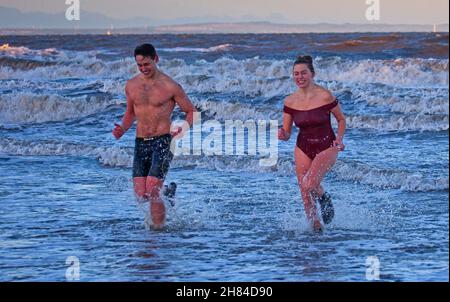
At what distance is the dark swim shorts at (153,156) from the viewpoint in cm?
960

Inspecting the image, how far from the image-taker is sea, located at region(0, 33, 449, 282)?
331 inches

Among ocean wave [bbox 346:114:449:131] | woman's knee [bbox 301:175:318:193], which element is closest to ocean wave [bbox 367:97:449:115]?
ocean wave [bbox 346:114:449:131]

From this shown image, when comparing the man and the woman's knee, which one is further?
the man

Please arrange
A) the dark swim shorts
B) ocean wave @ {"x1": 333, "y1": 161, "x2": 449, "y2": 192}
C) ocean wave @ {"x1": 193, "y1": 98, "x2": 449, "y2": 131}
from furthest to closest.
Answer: ocean wave @ {"x1": 193, "y1": 98, "x2": 449, "y2": 131}
ocean wave @ {"x1": 333, "y1": 161, "x2": 449, "y2": 192}
the dark swim shorts

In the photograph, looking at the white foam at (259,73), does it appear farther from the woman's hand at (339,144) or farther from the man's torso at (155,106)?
the woman's hand at (339,144)

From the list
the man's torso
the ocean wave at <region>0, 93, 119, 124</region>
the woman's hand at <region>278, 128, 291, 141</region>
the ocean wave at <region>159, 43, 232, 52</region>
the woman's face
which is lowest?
the ocean wave at <region>0, 93, 119, 124</region>

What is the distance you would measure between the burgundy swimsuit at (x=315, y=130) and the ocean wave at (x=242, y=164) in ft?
10.6

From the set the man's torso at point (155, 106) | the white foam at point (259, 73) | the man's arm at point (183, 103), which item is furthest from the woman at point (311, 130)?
the white foam at point (259, 73)

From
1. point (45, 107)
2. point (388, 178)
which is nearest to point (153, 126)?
point (388, 178)

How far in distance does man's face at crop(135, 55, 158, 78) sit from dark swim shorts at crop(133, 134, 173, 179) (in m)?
0.60

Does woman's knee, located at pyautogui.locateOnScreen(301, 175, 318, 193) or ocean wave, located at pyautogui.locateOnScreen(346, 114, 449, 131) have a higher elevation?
woman's knee, located at pyautogui.locateOnScreen(301, 175, 318, 193)

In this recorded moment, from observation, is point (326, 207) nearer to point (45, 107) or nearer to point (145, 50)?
point (145, 50)

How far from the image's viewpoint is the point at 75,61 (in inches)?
1586

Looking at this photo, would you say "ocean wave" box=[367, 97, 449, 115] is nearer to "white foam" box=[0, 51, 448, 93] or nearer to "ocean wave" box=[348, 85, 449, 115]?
"ocean wave" box=[348, 85, 449, 115]
